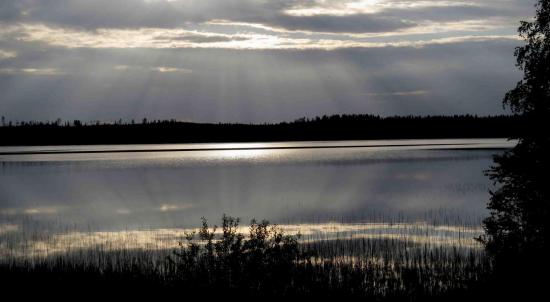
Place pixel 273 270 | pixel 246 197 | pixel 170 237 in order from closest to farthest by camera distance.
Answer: pixel 273 270, pixel 170 237, pixel 246 197

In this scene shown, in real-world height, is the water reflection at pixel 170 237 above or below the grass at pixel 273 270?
below

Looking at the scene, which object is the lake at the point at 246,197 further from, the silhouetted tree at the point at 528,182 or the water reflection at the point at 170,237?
the silhouetted tree at the point at 528,182

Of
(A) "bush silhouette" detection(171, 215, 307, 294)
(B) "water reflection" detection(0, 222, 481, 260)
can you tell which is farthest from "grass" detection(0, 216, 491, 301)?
(B) "water reflection" detection(0, 222, 481, 260)

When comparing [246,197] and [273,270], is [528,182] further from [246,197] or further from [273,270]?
[246,197]

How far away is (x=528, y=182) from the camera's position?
67.8 feet

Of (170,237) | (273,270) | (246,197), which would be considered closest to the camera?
(273,270)

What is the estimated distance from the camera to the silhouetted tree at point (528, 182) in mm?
18750

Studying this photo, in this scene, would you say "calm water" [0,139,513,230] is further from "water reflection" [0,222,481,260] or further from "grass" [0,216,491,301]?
"grass" [0,216,491,301]

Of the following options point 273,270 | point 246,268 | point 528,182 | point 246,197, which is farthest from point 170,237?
point 246,197

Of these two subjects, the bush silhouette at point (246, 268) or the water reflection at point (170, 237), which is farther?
the water reflection at point (170, 237)

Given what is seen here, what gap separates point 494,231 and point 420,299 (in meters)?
4.63

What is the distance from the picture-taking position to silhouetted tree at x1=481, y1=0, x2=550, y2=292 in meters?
18.8

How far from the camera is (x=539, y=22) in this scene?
22.5m

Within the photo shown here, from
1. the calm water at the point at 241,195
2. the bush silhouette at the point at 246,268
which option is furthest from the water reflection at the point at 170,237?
the bush silhouette at the point at 246,268
